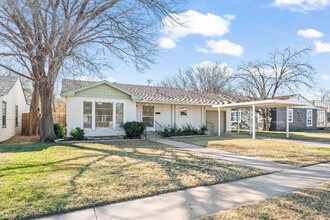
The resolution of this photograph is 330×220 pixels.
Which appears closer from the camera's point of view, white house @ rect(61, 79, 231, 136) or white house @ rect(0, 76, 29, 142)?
white house @ rect(0, 76, 29, 142)

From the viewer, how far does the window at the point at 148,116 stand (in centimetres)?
1852

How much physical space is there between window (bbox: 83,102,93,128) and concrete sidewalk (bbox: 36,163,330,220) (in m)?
12.0

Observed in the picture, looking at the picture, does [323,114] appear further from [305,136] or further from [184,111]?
[184,111]

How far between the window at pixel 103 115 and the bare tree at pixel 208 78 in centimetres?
2415

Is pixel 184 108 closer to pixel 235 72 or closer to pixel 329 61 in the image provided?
pixel 235 72

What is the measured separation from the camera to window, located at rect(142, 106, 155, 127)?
1852 centimetres

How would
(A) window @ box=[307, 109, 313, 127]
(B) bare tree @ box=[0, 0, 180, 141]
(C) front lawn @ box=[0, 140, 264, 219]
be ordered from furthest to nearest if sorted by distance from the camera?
1. (A) window @ box=[307, 109, 313, 127]
2. (B) bare tree @ box=[0, 0, 180, 141]
3. (C) front lawn @ box=[0, 140, 264, 219]

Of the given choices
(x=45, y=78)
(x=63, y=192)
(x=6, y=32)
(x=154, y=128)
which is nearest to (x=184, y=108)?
(x=154, y=128)

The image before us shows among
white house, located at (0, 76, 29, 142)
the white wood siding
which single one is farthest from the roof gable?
white house, located at (0, 76, 29, 142)

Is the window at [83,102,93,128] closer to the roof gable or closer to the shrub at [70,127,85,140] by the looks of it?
the roof gable

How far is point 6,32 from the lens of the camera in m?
10.8

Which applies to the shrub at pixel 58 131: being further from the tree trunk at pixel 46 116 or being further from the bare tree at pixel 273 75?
the bare tree at pixel 273 75

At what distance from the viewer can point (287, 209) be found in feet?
13.4

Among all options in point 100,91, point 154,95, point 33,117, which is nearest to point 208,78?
point 154,95
